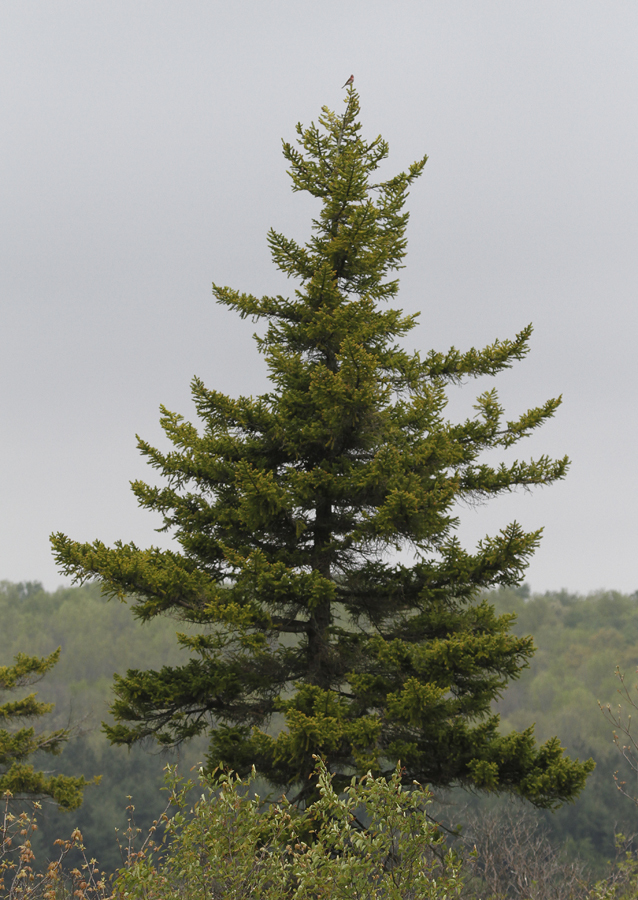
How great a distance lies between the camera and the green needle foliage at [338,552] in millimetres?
9117

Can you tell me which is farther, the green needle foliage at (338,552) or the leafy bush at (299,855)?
the green needle foliage at (338,552)

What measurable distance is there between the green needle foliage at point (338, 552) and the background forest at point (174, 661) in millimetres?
21896

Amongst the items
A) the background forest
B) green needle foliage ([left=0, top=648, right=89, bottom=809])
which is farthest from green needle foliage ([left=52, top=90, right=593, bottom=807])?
the background forest

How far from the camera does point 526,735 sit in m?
9.13

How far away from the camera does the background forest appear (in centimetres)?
3891

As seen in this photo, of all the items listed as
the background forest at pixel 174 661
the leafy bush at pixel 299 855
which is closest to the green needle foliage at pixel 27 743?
Answer: the leafy bush at pixel 299 855

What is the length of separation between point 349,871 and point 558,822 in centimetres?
3815

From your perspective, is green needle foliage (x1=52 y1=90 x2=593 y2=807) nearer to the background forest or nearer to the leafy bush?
the leafy bush

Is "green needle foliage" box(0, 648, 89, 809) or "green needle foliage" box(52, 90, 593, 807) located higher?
"green needle foliage" box(52, 90, 593, 807)

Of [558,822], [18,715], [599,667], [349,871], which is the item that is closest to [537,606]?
[599,667]

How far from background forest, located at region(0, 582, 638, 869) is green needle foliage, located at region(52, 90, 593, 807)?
21.9m

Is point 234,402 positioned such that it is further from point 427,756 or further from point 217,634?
point 427,756

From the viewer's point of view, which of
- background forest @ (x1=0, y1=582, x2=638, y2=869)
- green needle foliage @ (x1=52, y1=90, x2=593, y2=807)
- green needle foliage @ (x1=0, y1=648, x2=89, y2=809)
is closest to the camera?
green needle foliage @ (x1=52, y1=90, x2=593, y2=807)

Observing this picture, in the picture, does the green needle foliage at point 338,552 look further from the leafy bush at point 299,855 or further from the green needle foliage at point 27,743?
the green needle foliage at point 27,743
